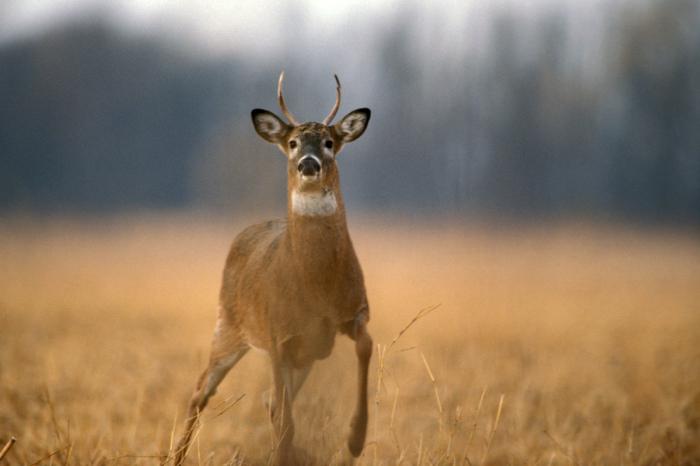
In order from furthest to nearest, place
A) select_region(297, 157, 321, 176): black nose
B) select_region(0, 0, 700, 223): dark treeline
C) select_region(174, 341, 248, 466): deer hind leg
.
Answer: select_region(0, 0, 700, 223): dark treeline
select_region(174, 341, 248, 466): deer hind leg
select_region(297, 157, 321, 176): black nose

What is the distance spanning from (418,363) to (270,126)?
5.07 metres

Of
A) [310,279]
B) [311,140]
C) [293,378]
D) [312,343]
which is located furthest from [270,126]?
[293,378]

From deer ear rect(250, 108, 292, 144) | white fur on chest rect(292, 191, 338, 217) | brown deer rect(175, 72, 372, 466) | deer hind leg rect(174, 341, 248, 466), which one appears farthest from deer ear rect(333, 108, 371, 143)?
deer hind leg rect(174, 341, 248, 466)

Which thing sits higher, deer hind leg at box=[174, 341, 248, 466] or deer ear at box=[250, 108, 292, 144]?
deer ear at box=[250, 108, 292, 144]

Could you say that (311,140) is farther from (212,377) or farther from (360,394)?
(212,377)

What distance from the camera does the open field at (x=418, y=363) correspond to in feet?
16.0

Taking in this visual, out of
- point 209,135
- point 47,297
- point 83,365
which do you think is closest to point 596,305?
point 83,365

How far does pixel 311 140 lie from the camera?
4.20m

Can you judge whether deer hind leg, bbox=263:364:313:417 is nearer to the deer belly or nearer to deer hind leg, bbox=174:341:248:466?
the deer belly

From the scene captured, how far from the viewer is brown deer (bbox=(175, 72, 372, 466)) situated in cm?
409

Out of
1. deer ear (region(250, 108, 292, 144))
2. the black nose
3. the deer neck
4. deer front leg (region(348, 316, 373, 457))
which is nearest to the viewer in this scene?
the black nose

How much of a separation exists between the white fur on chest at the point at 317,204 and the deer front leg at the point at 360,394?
2.28 ft

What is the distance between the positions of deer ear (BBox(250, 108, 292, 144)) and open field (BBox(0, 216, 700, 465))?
1409 mm

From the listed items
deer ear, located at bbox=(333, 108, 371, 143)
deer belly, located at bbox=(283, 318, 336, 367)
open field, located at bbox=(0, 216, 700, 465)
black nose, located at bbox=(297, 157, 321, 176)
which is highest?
deer ear, located at bbox=(333, 108, 371, 143)
